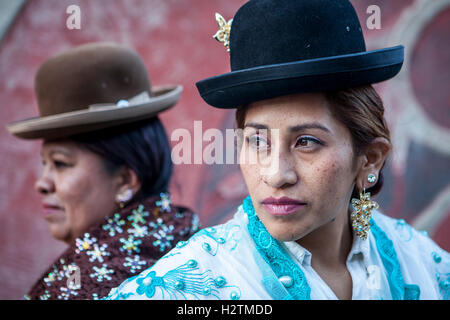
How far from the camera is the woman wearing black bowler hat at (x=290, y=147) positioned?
1505 millimetres

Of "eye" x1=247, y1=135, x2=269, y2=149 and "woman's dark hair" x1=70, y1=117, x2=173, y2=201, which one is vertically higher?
"woman's dark hair" x1=70, y1=117, x2=173, y2=201

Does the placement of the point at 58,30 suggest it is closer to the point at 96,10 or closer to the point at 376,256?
the point at 96,10

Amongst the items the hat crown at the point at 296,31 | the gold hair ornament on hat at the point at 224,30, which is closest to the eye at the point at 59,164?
the gold hair ornament on hat at the point at 224,30

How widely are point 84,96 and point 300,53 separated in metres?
1.45

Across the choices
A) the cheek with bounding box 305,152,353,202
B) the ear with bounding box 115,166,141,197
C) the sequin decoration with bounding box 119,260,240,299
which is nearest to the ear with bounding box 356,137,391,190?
the cheek with bounding box 305,152,353,202

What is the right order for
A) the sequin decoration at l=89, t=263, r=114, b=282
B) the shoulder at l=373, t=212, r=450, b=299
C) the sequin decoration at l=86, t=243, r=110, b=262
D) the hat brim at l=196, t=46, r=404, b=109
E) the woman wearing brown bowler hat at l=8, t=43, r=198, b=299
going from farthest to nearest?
the woman wearing brown bowler hat at l=8, t=43, r=198, b=299 < the sequin decoration at l=86, t=243, r=110, b=262 < the sequin decoration at l=89, t=263, r=114, b=282 < the shoulder at l=373, t=212, r=450, b=299 < the hat brim at l=196, t=46, r=404, b=109

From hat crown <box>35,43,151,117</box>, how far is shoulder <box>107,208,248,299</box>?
1.24m

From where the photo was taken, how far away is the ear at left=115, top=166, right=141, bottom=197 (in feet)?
8.57

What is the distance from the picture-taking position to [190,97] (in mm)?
4133

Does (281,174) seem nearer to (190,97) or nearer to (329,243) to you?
(329,243)

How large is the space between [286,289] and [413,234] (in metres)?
0.95

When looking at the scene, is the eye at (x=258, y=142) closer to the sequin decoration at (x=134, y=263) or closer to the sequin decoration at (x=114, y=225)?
the sequin decoration at (x=134, y=263)

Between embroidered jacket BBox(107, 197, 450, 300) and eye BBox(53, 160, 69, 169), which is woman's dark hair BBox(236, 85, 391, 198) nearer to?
embroidered jacket BBox(107, 197, 450, 300)

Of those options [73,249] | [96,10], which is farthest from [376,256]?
[96,10]
